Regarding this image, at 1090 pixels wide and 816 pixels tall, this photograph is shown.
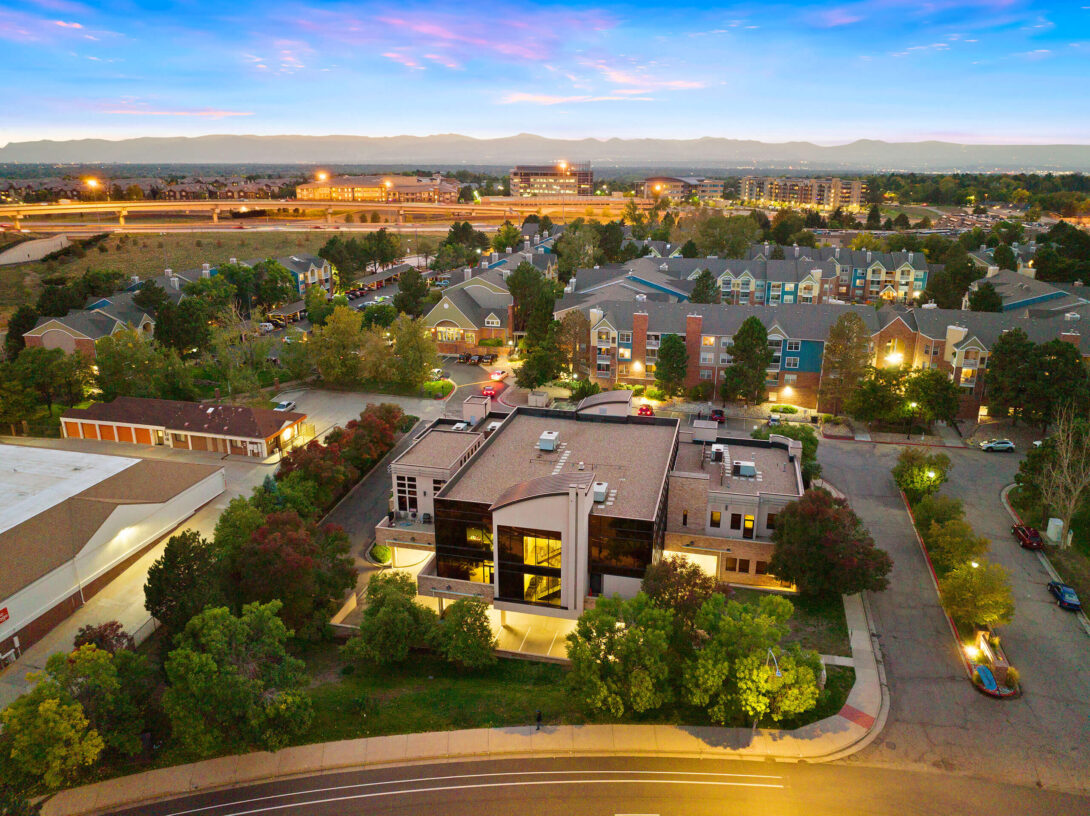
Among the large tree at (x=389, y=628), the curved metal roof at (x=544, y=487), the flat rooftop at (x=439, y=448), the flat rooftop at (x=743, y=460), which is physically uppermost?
the curved metal roof at (x=544, y=487)

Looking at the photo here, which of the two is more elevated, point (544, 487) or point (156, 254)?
point (156, 254)

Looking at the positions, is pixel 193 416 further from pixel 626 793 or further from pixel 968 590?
pixel 968 590

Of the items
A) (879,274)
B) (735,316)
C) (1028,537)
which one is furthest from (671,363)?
(879,274)

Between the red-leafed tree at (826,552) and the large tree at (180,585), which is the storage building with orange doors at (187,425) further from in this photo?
the red-leafed tree at (826,552)

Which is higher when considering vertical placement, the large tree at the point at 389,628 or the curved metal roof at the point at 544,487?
the curved metal roof at the point at 544,487

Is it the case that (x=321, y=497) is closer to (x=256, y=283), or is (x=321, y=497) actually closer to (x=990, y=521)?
Result: (x=990, y=521)

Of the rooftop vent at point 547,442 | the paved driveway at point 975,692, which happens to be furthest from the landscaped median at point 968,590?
the rooftop vent at point 547,442
